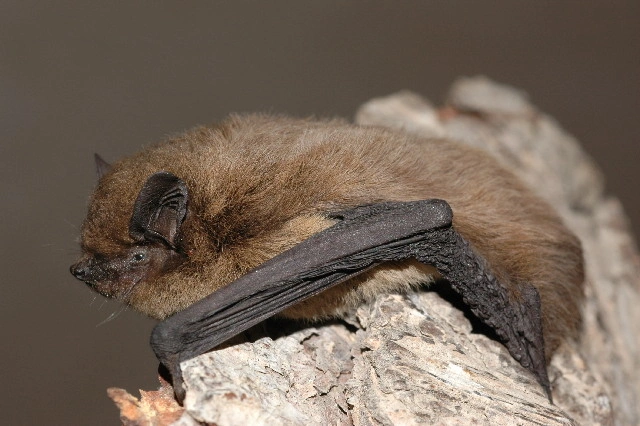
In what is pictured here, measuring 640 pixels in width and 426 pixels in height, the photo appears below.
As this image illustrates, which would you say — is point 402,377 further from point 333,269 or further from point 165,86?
point 165,86

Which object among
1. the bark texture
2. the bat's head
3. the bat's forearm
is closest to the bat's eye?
the bat's head

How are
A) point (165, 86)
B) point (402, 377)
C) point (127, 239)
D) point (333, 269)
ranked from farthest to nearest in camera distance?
point (165, 86) → point (127, 239) → point (333, 269) → point (402, 377)

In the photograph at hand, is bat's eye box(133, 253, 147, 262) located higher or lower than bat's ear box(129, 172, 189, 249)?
lower

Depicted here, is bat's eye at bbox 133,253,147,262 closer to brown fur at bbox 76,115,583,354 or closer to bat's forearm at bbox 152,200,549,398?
brown fur at bbox 76,115,583,354

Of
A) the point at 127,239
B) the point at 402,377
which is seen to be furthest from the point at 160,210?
the point at 402,377

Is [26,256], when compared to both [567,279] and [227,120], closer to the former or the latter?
[227,120]

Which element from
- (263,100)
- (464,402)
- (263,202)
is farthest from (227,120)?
(263,100)
